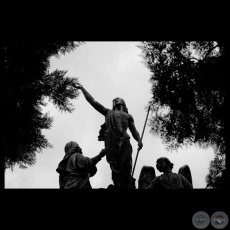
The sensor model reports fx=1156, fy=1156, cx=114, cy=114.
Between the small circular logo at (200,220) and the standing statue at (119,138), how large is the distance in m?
3.38

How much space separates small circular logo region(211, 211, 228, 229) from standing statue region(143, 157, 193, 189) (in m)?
3.27

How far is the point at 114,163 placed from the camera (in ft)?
65.5

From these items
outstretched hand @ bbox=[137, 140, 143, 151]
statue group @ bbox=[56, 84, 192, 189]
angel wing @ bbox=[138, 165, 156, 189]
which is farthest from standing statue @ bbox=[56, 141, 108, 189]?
angel wing @ bbox=[138, 165, 156, 189]

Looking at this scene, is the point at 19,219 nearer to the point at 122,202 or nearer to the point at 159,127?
the point at 122,202

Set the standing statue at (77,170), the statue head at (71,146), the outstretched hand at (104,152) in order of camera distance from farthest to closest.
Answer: the statue head at (71,146) < the outstretched hand at (104,152) < the standing statue at (77,170)

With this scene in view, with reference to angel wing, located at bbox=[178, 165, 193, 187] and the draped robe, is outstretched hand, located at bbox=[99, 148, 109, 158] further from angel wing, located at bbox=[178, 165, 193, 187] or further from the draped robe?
angel wing, located at bbox=[178, 165, 193, 187]

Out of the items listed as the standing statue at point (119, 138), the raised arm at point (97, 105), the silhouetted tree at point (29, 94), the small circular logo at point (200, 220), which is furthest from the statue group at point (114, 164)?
the small circular logo at point (200, 220)

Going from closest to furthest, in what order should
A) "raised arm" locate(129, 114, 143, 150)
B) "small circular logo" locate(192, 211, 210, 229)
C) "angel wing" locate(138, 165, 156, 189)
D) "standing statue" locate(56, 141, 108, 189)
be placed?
"small circular logo" locate(192, 211, 210, 229), "standing statue" locate(56, 141, 108, 189), "raised arm" locate(129, 114, 143, 150), "angel wing" locate(138, 165, 156, 189)

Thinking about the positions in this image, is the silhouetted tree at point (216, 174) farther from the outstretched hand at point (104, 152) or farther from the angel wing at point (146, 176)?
the outstretched hand at point (104, 152)

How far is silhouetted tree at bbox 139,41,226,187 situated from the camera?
23.5 m

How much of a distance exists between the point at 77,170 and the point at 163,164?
153 centimetres

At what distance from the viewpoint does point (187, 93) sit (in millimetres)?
24250

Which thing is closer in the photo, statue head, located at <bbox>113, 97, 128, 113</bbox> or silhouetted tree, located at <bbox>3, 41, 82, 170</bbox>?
statue head, located at <bbox>113, 97, 128, 113</bbox>

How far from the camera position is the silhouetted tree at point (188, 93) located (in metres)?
23.5
